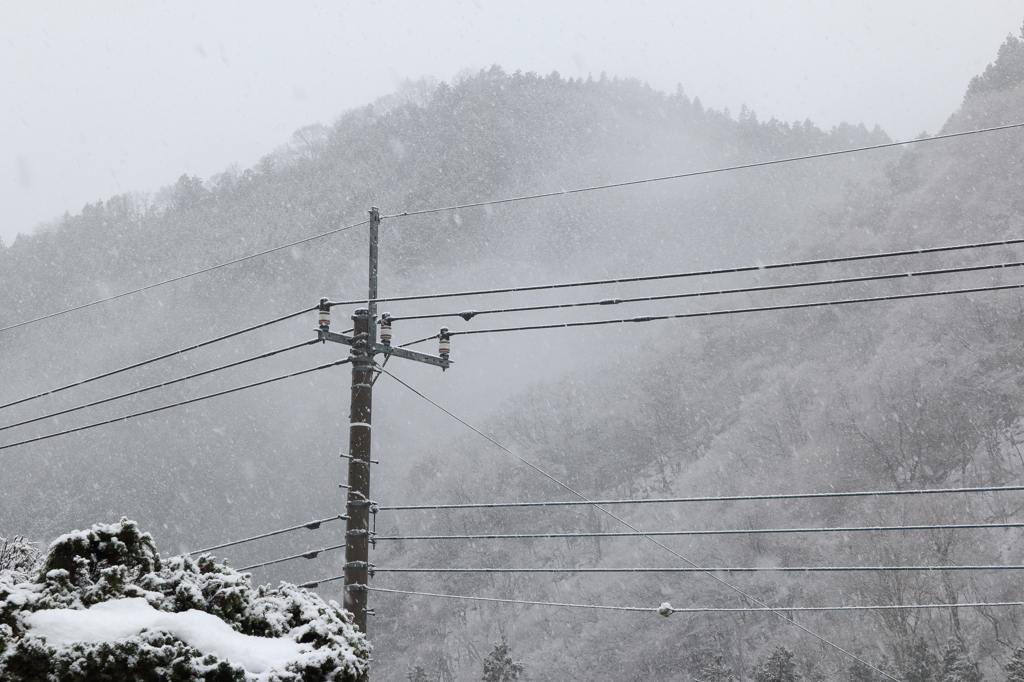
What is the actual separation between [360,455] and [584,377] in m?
37.1

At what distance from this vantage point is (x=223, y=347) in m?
61.3

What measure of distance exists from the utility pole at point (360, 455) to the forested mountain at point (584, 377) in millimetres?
17734

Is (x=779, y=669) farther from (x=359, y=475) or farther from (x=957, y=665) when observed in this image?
(x=359, y=475)

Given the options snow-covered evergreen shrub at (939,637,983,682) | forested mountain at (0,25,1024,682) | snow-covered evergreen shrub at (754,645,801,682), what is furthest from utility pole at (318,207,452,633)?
forested mountain at (0,25,1024,682)

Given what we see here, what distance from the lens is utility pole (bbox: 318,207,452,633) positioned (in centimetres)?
930

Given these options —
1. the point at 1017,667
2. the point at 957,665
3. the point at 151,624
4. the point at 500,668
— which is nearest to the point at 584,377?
the point at 500,668

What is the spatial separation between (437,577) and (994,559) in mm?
21558

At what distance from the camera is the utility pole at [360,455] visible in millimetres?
9305

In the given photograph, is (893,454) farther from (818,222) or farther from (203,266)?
(203,266)

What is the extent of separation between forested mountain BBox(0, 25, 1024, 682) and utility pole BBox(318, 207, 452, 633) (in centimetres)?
1773

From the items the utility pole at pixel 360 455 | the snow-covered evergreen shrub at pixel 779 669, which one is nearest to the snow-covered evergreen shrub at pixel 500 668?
the snow-covered evergreen shrub at pixel 779 669

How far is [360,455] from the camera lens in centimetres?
966

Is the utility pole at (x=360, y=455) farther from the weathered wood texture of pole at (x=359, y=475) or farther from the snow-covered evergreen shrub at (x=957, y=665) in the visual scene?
the snow-covered evergreen shrub at (x=957, y=665)

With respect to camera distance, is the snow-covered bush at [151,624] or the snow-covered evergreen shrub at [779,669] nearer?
the snow-covered bush at [151,624]
